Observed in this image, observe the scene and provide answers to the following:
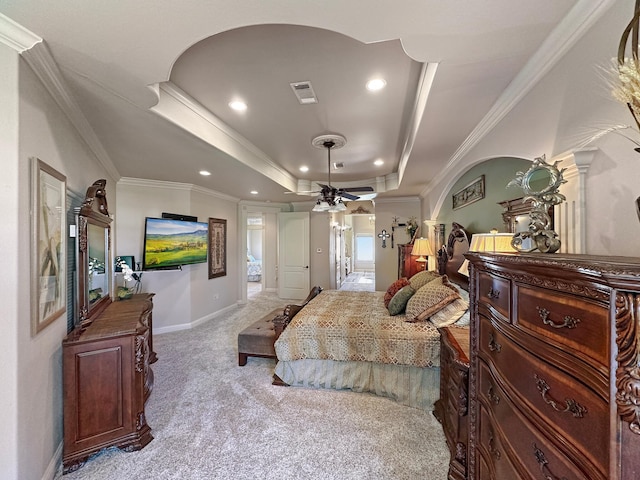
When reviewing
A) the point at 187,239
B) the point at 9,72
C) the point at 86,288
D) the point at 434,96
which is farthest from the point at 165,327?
the point at 434,96

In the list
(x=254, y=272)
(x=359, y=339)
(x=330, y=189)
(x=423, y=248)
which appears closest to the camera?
(x=359, y=339)

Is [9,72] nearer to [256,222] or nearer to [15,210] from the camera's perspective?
[15,210]

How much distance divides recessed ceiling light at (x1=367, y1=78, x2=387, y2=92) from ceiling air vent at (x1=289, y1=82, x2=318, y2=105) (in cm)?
48

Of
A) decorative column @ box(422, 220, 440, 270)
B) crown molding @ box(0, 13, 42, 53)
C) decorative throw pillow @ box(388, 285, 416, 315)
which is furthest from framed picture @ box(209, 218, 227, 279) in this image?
decorative column @ box(422, 220, 440, 270)

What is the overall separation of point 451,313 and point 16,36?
340cm

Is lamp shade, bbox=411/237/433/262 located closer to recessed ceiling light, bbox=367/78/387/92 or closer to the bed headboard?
the bed headboard

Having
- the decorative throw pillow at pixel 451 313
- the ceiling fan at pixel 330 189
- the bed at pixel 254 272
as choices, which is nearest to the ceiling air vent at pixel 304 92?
the ceiling fan at pixel 330 189

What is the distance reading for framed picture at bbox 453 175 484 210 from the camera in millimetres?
2835

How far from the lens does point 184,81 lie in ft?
7.05

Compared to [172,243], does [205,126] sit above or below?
above

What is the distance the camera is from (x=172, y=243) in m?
4.41

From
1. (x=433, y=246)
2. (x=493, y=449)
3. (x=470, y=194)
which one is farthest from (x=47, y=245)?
(x=433, y=246)

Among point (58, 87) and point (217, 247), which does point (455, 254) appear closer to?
point (58, 87)

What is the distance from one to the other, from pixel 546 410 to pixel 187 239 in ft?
15.9
